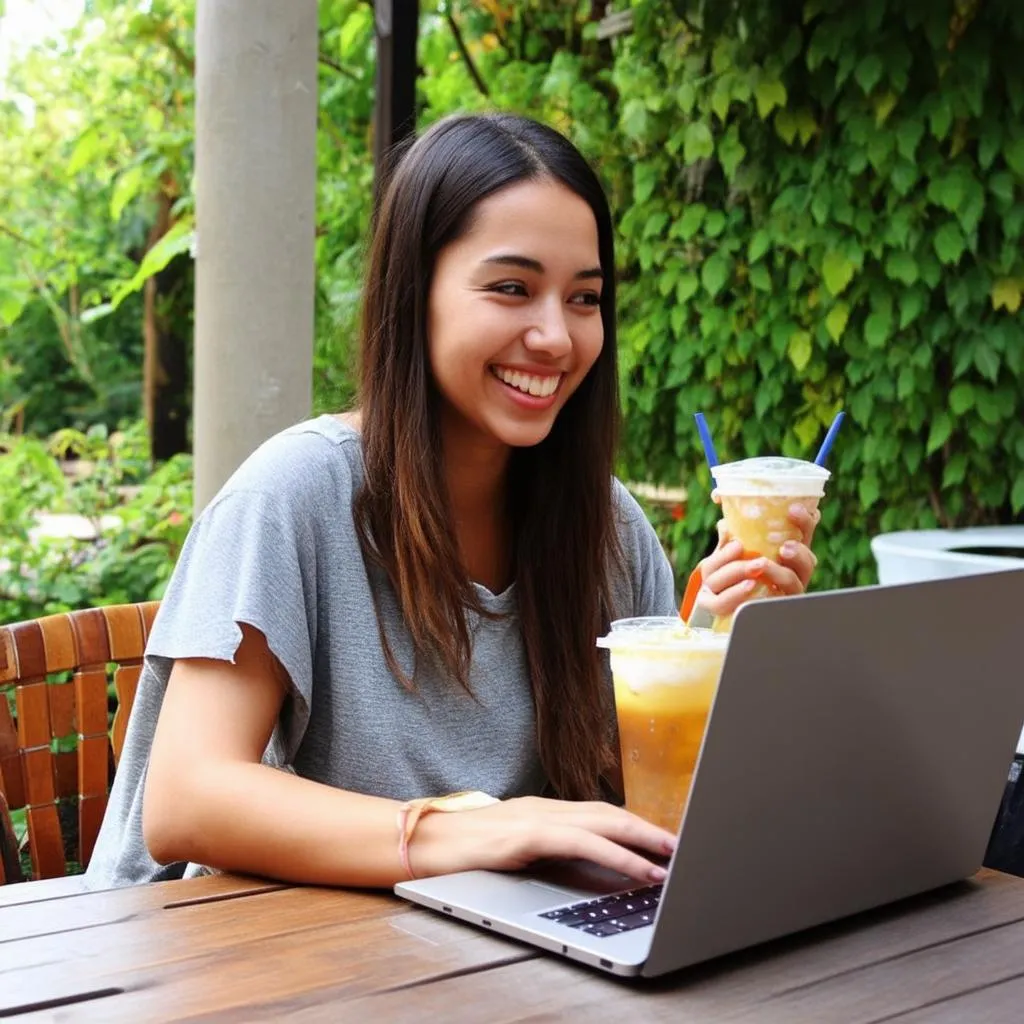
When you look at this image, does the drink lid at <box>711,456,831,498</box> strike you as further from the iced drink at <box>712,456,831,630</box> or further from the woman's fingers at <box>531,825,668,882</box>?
the woman's fingers at <box>531,825,668,882</box>

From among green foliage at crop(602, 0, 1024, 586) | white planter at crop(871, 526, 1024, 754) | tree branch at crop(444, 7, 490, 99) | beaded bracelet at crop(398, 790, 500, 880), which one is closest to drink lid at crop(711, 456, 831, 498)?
beaded bracelet at crop(398, 790, 500, 880)

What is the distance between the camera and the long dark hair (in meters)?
1.50

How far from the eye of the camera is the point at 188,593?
53.2 inches

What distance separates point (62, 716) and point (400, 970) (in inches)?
31.6

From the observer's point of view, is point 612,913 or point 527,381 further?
point 527,381

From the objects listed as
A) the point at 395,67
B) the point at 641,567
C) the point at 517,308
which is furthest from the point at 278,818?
the point at 395,67

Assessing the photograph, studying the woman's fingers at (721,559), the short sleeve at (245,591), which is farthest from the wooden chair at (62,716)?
the woman's fingers at (721,559)

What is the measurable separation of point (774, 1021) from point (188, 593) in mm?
695

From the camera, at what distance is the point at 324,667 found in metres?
1.46

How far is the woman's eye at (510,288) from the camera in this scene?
1.46 m

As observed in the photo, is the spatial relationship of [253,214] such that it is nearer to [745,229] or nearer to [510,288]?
[510,288]

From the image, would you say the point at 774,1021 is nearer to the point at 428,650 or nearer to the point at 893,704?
the point at 893,704

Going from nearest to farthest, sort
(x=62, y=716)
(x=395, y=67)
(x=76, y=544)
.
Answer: (x=62, y=716)
(x=395, y=67)
(x=76, y=544)

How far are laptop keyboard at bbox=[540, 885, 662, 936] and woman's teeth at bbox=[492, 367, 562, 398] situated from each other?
581 mm
